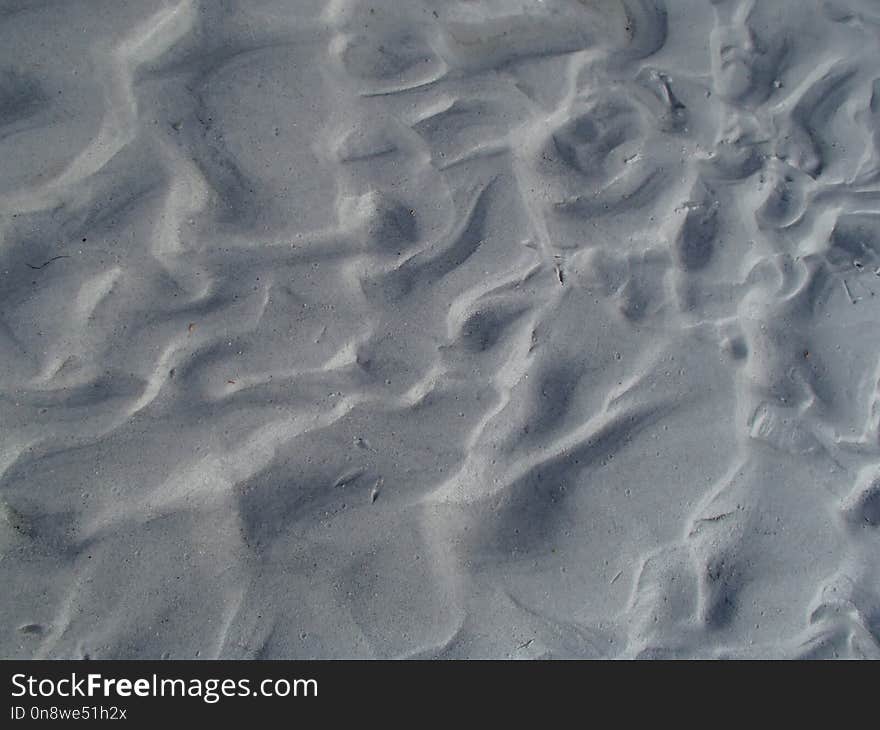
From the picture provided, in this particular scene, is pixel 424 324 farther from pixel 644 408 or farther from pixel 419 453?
pixel 644 408

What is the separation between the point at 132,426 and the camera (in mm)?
1805

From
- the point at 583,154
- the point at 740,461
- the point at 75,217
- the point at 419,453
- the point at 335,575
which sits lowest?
the point at 740,461

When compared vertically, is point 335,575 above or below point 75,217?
below

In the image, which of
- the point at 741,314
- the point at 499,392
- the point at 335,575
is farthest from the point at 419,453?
the point at 741,314

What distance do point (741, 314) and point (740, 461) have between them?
49 centimetres

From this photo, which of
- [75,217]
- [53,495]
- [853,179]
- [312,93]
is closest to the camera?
[53,495]

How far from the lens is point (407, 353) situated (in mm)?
1914

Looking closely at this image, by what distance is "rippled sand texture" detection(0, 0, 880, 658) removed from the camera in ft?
5.89

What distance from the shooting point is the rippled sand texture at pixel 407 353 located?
1794 mm

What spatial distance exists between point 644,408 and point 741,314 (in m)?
0.48

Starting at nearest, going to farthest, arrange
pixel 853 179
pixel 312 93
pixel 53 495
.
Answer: pixel 53 495, pixel 312 93, pixel 853 179

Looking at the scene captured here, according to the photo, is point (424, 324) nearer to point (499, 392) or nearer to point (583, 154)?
point (499, 392)
